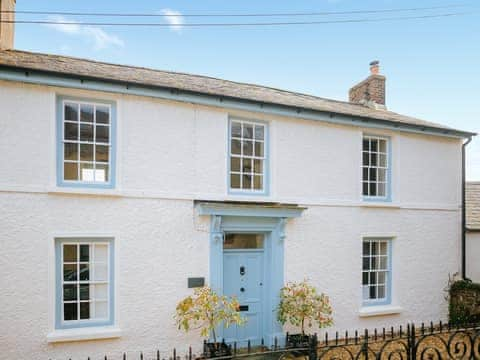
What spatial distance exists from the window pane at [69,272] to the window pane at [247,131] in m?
4.75

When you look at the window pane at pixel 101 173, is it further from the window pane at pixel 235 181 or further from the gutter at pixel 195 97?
the window pane at pixel 235 181

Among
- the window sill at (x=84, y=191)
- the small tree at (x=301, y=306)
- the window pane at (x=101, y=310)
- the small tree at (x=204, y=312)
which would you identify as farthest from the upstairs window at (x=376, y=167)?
the window pane at (x=101, y=310)

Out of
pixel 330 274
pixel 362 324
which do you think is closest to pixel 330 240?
pixel 330 274

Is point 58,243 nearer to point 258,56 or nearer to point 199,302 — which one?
point 199,302

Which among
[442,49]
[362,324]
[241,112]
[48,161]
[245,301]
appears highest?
[442,49]

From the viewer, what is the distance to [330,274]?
953 centimetres

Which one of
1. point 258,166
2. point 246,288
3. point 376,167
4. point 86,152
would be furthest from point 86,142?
point 376,167

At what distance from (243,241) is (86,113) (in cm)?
456

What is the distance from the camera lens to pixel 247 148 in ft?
29.8

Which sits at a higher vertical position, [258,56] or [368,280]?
[258,56]

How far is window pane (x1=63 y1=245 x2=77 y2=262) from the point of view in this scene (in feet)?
24.2

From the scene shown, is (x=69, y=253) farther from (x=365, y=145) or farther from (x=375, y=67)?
(x=375, y=67)

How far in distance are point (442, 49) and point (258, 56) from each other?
6.40 metres

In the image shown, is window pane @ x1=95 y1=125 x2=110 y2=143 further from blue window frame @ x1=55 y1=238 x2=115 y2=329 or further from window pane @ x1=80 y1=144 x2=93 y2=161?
blue window frame @ x1=55 y1=238 x2=115 y2=329
